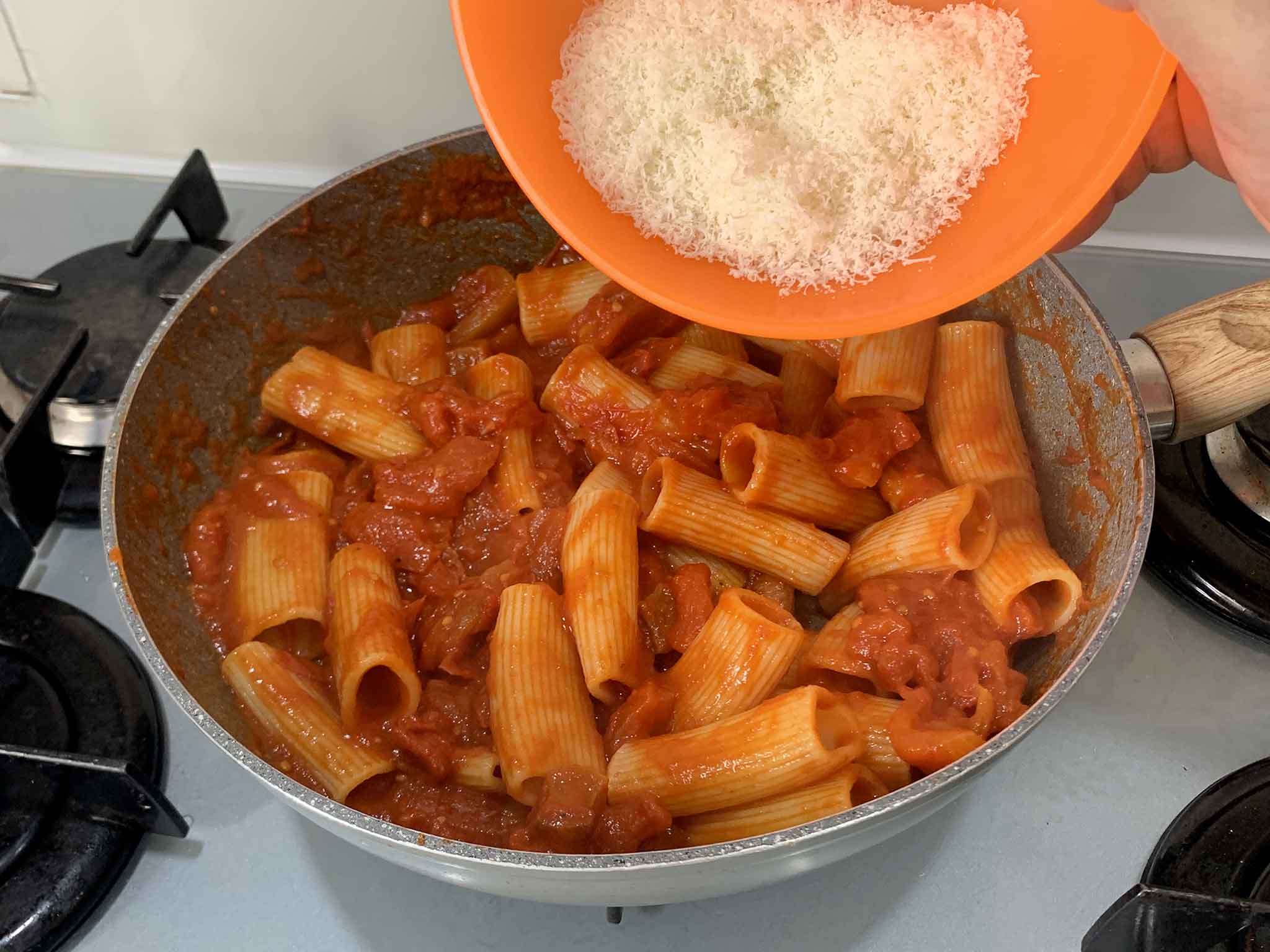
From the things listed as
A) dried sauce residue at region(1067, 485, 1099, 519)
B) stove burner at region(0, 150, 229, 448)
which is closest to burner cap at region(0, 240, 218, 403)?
stove burner at region(0, 150, 229, 448)

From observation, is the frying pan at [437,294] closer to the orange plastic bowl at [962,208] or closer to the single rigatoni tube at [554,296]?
the single rigatoni tube at [554,296]

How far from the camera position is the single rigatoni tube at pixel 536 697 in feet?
4.47

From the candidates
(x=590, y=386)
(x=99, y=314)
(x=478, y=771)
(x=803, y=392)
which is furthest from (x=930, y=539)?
(x=99, y=314)

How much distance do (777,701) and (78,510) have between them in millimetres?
1287

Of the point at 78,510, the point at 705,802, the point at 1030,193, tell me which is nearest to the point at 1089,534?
the point at 1030,193

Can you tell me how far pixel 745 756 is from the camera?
1.29 m

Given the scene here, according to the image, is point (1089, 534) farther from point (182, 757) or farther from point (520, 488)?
point (182, 757)

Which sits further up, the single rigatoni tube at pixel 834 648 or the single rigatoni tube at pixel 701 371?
the single rigatoni tube at pixel 701 371

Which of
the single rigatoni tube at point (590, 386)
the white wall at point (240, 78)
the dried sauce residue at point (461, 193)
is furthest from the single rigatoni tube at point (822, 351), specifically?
the white wall at point (240, 78)

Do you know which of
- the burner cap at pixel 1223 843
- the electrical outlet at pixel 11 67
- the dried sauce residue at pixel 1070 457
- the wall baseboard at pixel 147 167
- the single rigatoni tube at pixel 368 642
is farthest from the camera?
the wall baseboard at pixel 147 167

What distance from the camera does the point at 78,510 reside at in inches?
72.4

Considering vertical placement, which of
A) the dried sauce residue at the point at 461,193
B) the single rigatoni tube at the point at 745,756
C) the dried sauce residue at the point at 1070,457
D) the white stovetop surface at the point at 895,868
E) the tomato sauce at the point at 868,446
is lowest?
the white stovetop surface at the point at 895,868

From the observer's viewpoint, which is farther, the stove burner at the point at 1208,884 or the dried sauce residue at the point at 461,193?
the dried sauce residue at the point at 461,193

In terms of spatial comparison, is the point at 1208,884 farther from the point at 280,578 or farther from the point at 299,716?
the point at 280,578
